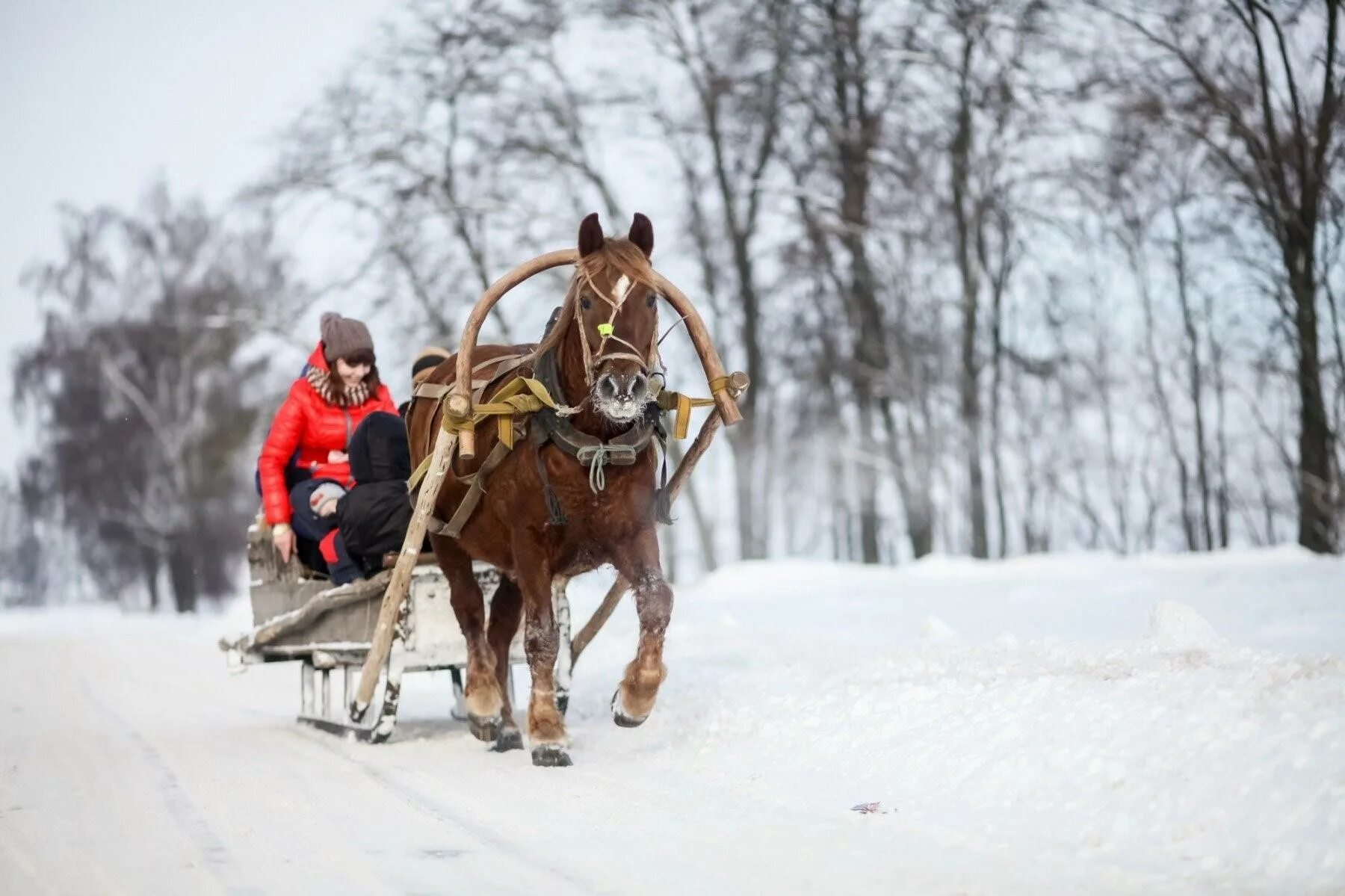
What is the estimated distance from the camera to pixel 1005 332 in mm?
Result: 37125

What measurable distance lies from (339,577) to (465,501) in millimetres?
1668

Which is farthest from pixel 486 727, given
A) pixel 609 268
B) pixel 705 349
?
pixel 609 268

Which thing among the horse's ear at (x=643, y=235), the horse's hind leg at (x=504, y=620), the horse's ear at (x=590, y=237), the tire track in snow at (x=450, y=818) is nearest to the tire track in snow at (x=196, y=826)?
the tire track in snow at (x=450, y=818)

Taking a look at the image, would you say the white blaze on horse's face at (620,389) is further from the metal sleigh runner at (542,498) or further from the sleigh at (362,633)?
the sleigh at (362,633)

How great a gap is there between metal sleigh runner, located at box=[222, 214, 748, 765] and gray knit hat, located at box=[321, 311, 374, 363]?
0.83m

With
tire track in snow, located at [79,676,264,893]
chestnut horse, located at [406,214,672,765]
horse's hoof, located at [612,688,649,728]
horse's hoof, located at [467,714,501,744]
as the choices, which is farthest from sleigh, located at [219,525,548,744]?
horse's hoof, located at [612,688,649,728]

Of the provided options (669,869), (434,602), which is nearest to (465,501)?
(434,602)

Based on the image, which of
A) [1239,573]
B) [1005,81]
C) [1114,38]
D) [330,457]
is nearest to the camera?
[330,457]

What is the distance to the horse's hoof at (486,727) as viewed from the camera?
24.9ft

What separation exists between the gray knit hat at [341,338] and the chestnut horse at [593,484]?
203 centimetres

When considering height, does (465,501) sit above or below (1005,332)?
below

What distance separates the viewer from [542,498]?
6.80 m

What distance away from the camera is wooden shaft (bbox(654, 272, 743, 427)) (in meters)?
6.89

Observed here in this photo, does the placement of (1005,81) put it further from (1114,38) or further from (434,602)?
(434,602)
